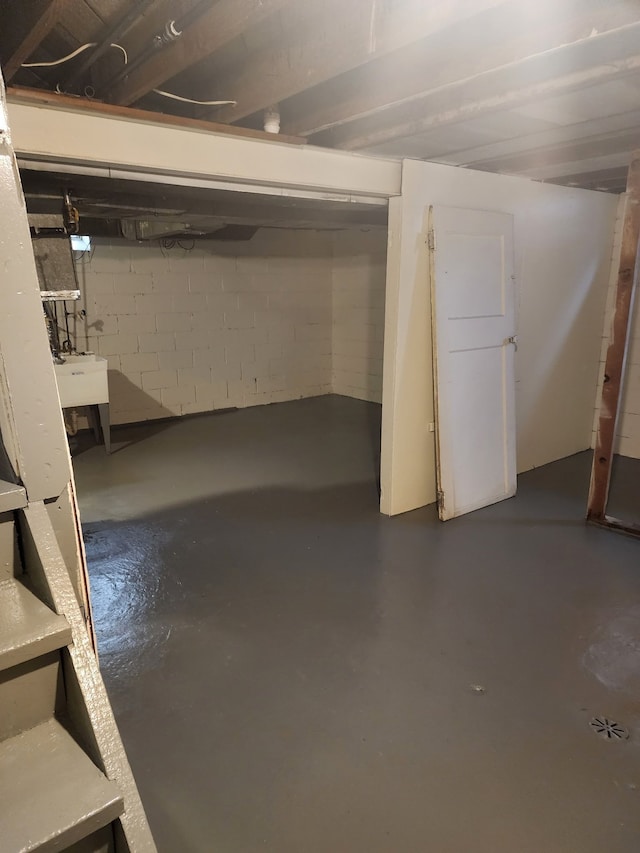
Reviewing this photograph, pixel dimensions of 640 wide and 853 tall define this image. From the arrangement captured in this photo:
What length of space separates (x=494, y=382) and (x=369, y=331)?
11.0ft

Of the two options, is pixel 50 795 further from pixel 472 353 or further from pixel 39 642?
pixel 472 353

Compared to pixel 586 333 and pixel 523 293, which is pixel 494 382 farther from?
pixel 586 333

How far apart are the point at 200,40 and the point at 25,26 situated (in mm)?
533

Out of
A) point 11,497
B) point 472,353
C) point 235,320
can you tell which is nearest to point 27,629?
point 11,497

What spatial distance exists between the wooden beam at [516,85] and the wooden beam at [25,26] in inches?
54.0

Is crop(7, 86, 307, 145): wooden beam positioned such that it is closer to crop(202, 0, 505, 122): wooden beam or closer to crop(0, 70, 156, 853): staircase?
crop(202, 0, 505, 122): wooden beam

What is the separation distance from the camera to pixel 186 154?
249cm

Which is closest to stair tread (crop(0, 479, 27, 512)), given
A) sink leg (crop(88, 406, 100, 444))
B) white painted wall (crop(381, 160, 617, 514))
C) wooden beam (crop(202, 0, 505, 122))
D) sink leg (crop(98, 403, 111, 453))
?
wooden beam (crop(202, 0, 505, 122))

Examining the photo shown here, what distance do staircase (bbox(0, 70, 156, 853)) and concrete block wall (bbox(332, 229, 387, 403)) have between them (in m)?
5.85

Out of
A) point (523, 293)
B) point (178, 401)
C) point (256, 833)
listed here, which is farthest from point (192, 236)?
point (256, 833)

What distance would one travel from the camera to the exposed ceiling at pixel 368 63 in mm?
1697

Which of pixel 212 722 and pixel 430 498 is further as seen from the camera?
pixel 430 498

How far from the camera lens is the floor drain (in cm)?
190

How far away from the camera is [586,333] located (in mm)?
4688
